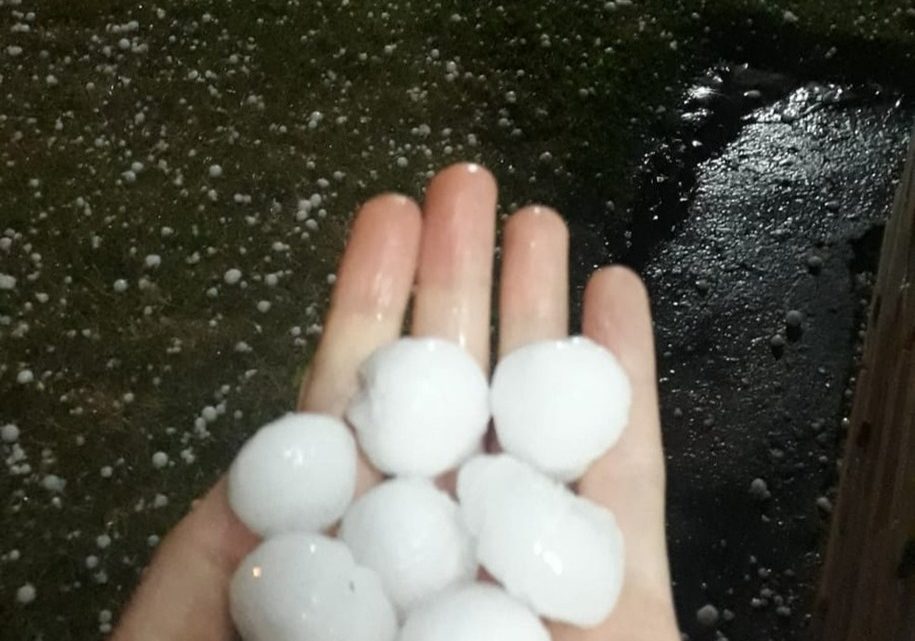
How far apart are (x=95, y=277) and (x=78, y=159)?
0.76 ft

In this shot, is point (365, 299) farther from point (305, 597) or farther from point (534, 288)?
point (305, 597)

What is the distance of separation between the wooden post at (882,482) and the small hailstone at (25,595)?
92 cm

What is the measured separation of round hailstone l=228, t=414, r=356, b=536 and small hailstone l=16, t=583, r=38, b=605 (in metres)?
0.47

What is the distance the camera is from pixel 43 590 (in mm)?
1157

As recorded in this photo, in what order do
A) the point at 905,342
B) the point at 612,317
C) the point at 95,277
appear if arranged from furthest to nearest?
the point at 95,277 < the point at 905,342 < the point at 612,317

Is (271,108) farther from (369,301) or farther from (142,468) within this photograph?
(369,301)

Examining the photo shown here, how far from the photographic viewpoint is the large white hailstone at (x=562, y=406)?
0.84m

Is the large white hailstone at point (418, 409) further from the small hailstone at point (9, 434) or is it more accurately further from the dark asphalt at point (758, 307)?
the small hailstone at point (9, 434)

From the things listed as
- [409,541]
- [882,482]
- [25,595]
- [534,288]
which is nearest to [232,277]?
[25,595]

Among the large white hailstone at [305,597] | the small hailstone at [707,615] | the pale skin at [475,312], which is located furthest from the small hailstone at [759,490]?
the large white hailstone at [305,597]

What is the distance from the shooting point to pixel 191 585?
0.79m

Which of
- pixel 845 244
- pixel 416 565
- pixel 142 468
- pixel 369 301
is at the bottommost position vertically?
pixel 142 468

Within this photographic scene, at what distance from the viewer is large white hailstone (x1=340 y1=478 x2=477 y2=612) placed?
79 centimetres

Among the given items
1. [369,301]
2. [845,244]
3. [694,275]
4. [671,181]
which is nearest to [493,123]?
[671,181]
